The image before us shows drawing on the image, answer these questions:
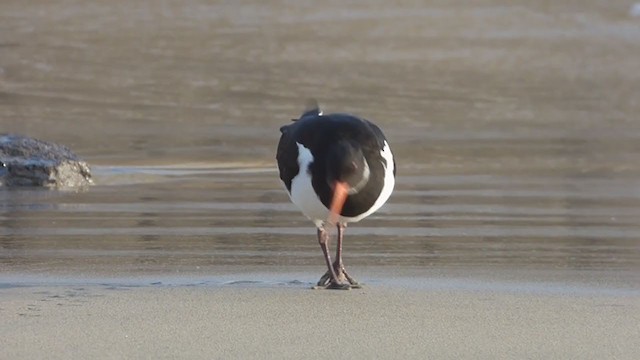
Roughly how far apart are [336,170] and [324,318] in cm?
90

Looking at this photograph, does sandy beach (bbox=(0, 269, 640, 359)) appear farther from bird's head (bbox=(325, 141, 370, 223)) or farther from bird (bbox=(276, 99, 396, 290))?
bird's head (bbox=(325, 141, 370, 223))

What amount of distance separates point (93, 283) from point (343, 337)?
1806 mm

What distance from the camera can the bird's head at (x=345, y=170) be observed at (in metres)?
6.78

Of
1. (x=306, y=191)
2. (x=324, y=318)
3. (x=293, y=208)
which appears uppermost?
(x=306, y=191)

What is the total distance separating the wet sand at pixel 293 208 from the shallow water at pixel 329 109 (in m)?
0.04

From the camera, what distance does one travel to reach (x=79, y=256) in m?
8.02

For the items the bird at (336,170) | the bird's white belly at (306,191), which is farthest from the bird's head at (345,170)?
the bird's white belly at (306,191)

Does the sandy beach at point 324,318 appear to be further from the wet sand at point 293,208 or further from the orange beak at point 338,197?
the orange beak at point 338,197

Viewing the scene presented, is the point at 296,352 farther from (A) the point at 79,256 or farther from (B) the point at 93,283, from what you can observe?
(A) the point at 79,256

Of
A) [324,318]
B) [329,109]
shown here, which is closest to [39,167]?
[324,318]

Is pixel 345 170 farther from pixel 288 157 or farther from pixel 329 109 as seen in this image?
pixel 329 109

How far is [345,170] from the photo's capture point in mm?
6781

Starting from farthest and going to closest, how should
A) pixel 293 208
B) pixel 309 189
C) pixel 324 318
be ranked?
pixel 293 208
pixel 309 189
pixel 324 318

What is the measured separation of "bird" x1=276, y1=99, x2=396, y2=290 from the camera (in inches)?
269
